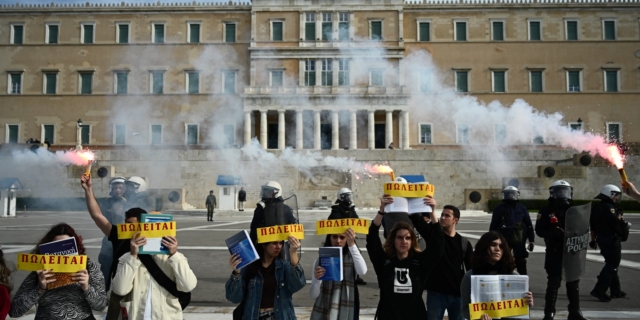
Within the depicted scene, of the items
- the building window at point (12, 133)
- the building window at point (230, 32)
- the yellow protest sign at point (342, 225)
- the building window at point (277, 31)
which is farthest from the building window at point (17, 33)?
the yellow protest sign at point (342, 225)

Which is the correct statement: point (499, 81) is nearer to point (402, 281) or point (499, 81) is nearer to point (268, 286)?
point (402, 281)

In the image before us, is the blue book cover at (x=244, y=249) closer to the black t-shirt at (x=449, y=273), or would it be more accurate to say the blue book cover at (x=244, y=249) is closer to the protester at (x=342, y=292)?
the protester at (x=342, y=292)

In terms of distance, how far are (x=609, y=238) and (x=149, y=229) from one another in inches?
273

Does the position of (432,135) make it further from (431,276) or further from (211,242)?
(431,276)

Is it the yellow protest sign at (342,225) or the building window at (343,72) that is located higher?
the building window at (343,72)

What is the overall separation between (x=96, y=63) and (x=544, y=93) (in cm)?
3974

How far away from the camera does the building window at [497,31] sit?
47344 millimetres

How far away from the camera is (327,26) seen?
46.8m

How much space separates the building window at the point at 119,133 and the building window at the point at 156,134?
8.24 ft

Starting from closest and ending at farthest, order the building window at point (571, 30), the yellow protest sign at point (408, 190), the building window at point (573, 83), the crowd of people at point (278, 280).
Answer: the crowd of people at point (278, 280) → the yellow protest sign at point (408, 190) → the building window at point (573, 83) → the building window at point (571, 30)

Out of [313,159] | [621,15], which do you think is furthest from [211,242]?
[621,15]

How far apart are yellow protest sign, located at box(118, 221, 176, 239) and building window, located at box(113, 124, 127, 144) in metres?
45.1

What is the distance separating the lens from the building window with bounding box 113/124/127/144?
153 ft

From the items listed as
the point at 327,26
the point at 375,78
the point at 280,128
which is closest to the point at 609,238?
the point at 280,128
